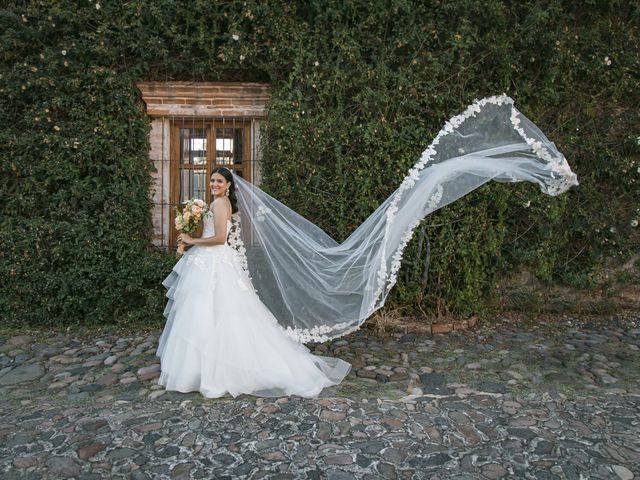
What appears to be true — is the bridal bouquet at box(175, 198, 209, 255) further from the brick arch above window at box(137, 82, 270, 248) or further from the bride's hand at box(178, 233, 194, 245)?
the brick arch above window at box(137, 82, 270, 248)

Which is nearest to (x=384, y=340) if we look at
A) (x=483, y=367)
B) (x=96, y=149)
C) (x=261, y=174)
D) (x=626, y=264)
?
(x=483, y=367)

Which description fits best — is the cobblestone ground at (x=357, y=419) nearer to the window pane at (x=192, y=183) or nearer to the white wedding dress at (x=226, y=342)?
the white wedding dress at (x=226, y=342)

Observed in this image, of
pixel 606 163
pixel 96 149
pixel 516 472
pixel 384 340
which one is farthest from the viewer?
pixel 606 163

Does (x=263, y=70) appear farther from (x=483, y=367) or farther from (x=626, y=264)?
(x=626, y=264)

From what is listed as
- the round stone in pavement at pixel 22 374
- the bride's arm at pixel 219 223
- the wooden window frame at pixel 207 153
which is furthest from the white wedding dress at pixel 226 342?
the wooden window frame at pixel 207 153

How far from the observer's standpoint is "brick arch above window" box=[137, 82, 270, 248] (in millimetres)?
6562

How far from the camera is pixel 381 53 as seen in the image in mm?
6246

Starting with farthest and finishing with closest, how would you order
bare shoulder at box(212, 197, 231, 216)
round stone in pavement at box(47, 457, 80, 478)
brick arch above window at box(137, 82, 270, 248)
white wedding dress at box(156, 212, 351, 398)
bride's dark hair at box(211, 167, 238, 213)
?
brick arch above window at box(137, 82, 270, 248) → bride's dark hair at box(211, 167, 238, 213) → bare shoulder at box(212, 197, 231, 216) → white wedding dress at box(156, 212, 351, 398) → round stone in pavement at box(47, 457, 80, 478)

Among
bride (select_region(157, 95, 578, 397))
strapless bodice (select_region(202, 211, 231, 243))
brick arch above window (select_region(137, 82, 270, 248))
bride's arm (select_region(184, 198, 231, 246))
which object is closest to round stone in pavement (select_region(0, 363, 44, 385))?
bride (select_region(157, 95, 578, 397))

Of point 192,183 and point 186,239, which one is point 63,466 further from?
point 192,183

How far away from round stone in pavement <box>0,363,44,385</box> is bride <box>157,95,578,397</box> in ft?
4.05

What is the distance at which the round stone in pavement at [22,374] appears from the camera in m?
4.68

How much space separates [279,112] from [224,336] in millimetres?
3033

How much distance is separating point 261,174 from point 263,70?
130 cm
